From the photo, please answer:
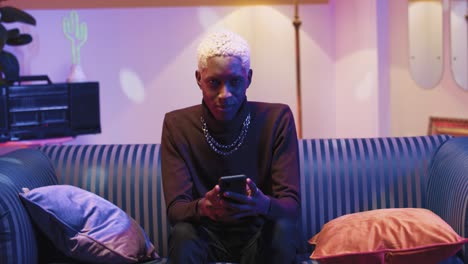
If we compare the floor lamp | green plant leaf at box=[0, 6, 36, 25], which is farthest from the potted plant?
the floor lamp

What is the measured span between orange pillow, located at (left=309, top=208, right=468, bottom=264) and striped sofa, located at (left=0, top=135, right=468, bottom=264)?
331 millimetres

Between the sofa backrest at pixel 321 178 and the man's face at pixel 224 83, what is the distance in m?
0.61

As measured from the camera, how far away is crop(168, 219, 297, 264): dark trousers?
1.76m

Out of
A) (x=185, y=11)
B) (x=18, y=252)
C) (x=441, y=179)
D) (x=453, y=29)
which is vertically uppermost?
(x=185, y=11)

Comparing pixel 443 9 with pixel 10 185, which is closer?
pixel 10 185

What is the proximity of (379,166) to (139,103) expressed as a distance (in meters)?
2.59

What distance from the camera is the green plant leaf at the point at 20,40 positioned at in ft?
13.7

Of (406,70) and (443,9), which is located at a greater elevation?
(443,9)

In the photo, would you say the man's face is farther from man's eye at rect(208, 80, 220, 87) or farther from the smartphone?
the smartphone

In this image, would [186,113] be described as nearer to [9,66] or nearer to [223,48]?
[223,48]

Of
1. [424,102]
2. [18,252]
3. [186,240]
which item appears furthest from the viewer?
[424,102]

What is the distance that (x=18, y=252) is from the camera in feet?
6.29

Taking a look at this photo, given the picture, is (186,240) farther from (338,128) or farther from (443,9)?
(338,128)

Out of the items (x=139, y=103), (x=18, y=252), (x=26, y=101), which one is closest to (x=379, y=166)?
(x=18, y=252)
